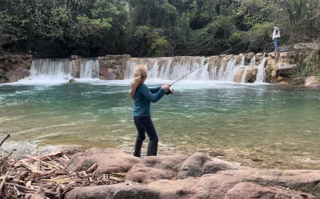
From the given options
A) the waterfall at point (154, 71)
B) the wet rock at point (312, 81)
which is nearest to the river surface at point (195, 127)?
the wet rock at point (312, 81)

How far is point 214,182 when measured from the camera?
2637 millimetres

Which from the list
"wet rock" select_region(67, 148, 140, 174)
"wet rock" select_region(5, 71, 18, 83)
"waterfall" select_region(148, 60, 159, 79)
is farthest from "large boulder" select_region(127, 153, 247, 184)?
"wet rock" select_region(5, 71, 18, 83)

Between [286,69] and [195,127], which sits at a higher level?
[286,69]

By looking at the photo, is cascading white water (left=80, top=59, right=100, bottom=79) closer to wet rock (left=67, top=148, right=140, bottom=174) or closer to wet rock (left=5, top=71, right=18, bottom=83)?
wet rock (left=5, top=71, right=18, bottom=83)

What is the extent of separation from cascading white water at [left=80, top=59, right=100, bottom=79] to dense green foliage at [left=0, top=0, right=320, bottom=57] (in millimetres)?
2240

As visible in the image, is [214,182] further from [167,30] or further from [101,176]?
[167,30]

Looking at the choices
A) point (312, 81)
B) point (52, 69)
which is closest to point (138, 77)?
point (312, 81)

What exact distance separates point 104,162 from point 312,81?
15566 millimetres

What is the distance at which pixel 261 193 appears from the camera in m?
2.41

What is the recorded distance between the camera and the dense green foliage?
21953 millimetres

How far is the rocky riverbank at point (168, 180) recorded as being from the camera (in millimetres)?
2514

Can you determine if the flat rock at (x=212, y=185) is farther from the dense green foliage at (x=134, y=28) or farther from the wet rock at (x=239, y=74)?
the dense green foliage at (x=134, y=28)

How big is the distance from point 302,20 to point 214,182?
20.2 meters

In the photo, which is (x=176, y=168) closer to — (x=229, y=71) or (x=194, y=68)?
(x=229, y=71)
